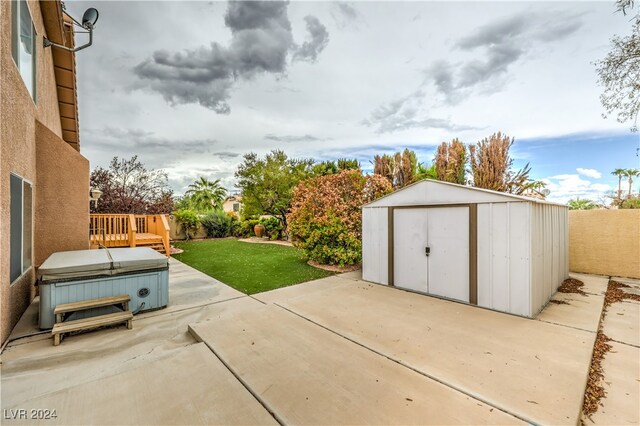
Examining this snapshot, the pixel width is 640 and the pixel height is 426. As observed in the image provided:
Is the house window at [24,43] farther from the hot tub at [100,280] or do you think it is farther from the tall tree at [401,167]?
the tall tree at [401,167]

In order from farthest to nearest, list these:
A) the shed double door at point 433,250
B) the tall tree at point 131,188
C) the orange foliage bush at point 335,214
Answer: the tall tree at point 131,188, the orange foliage bush at point 335,214, the shed double door at point 433,250

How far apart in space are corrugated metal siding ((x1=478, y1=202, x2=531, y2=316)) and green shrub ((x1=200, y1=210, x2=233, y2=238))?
624 inches

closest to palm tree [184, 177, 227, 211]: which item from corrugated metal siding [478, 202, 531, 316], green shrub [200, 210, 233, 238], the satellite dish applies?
green shrub [200, 210, 233, 238]

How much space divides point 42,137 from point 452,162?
11.8 metres

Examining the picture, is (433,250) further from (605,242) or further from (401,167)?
(401,167)

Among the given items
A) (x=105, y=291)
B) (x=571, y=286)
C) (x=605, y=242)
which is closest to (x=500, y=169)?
(x=605, y=242)

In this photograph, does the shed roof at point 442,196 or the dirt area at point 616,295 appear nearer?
the shed roof at point 442,196

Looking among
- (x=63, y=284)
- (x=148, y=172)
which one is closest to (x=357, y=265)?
(x=63, y=284)

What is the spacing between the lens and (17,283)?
396 centimetres

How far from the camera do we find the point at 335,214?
327 inches

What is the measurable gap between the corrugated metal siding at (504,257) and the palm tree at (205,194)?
101 feet

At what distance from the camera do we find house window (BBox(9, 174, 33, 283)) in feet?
12.2

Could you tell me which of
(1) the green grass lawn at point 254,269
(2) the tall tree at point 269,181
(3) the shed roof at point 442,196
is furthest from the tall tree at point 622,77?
(2) the tall tree at point 269,181

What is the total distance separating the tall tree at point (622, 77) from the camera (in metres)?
6.56
